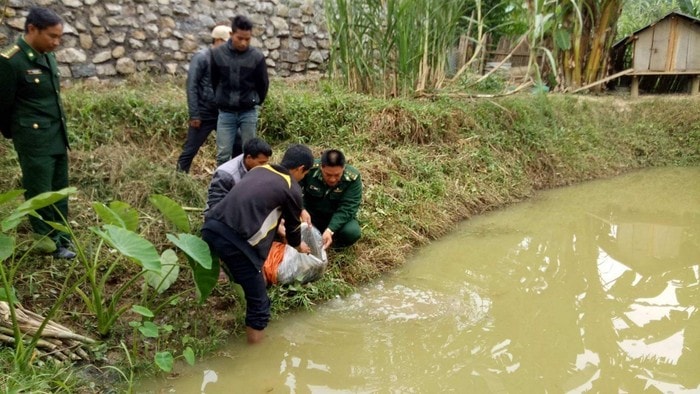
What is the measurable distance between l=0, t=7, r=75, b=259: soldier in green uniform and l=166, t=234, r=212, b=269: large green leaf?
0.80 m

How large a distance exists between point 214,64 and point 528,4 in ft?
17.7

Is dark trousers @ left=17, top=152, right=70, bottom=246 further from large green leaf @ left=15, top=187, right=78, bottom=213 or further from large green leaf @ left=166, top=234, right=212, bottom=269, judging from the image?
large green leaf @ left=166, top=234, right=212, bottom=269

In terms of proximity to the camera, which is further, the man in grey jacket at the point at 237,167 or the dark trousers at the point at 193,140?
the dark trousers at the point at 193,140

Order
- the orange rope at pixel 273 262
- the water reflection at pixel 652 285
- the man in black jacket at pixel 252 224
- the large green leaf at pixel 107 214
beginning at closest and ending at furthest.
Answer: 1. the large green leaf at pixel 107 214
2. the man in black jacket at pixel 252 224
3. the water reflection at pixel 652 285
4. the orange rope at pixel 273 262

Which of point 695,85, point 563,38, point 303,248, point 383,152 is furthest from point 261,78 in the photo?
point 695,85

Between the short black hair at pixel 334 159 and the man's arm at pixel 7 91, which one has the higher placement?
the man's arm at pixel 7 91

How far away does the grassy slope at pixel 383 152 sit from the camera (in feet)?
13.3

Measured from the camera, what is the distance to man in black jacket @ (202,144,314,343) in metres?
2.99

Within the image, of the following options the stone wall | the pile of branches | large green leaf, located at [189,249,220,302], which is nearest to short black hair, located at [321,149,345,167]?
large green leaf, located at [189,249,220,302]

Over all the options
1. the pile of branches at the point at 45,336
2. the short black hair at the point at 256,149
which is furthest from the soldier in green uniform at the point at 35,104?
the short black hair at the point at 256,149

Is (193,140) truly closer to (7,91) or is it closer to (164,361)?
(7,91)

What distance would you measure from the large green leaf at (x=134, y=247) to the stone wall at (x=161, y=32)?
4.07m

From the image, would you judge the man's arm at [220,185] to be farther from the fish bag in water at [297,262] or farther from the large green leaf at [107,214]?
the large green leaf at [107,214]

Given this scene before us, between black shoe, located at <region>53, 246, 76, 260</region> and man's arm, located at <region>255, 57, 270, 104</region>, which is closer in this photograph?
black shoe, located at <region>53, 246, 76, 260</region>
